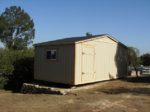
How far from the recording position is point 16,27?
184ft

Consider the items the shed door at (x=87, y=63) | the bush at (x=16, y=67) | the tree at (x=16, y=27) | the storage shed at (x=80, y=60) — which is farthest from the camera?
the tree at (x=16, y=27)

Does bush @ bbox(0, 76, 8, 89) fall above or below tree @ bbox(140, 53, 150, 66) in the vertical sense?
below

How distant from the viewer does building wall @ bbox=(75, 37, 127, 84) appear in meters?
16.8

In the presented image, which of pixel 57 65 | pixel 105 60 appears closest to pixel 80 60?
pixel 57 65

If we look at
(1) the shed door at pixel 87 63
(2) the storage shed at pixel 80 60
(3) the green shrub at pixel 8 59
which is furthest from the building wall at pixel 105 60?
(3) the green shrub at pixel 8 59

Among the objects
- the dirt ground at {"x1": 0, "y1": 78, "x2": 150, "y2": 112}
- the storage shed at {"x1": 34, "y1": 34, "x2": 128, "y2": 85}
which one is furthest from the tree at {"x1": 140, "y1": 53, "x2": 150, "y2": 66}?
the dirt ground at {"x1": 0, "y1": 78, "x2": 150, "y2": 112}

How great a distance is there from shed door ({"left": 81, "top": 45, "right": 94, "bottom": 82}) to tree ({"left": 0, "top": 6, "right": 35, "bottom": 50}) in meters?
37.5

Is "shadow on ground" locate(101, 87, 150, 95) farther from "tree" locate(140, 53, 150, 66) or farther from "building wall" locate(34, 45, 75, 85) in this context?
"tree" locate(140, 53, 150, 66)

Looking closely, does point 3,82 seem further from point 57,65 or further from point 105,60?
point 105,60

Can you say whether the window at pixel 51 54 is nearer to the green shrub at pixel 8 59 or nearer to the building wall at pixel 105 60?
the building wall at pixel 105 60

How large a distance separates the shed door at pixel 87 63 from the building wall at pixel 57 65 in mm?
783

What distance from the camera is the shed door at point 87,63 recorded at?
673 inches

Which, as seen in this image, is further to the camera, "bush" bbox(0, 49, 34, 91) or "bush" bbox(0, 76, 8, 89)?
"bush" bbox(0, 49, 34, 91)

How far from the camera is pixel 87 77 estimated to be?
57.3ft
